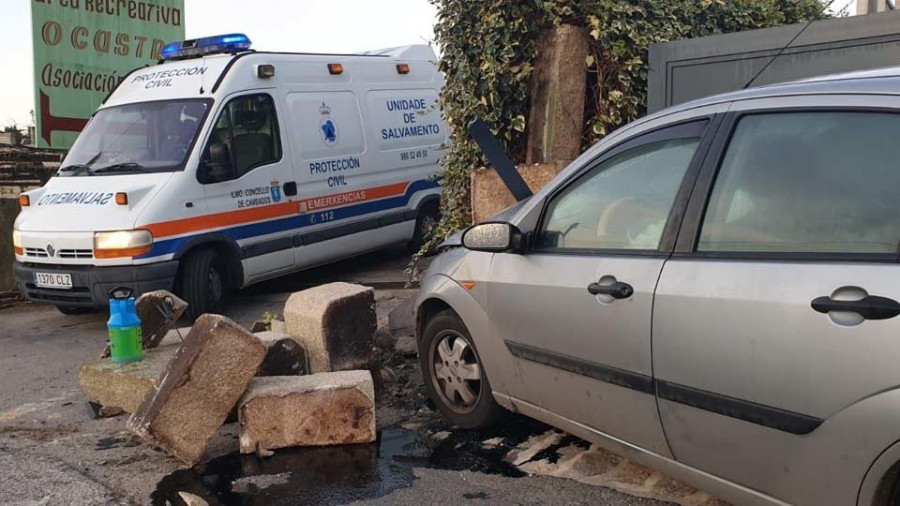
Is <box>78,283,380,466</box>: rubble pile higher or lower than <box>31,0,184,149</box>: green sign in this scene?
lower

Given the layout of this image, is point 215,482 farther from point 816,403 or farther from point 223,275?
point 223,275

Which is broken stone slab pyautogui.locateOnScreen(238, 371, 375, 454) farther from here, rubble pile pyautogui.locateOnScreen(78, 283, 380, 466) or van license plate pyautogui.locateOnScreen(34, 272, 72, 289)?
van license plate pyautogui.locateOnScreen(34, 272, 72, 289)

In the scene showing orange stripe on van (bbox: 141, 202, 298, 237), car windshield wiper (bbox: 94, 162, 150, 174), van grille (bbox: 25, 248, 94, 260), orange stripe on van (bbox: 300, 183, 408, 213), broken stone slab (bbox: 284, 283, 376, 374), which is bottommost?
broken stone slab (bbox: 284, 283, 376, 374)

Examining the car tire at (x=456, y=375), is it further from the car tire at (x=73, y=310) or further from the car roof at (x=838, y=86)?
the car tire at (x=73, y=310)

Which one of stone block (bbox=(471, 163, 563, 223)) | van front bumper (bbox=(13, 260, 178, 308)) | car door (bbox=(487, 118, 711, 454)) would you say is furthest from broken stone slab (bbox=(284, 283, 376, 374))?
van front bumper (bbox=(13, 260, 178, 308))

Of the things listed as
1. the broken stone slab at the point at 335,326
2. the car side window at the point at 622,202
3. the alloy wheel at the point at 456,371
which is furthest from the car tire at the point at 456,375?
the car side window at the point at 622,202

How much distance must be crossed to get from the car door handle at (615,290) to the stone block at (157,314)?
3351 mm

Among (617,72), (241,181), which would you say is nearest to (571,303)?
(617,72)

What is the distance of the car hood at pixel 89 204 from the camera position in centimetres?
709

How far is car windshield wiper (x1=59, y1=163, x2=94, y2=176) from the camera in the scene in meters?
7.76

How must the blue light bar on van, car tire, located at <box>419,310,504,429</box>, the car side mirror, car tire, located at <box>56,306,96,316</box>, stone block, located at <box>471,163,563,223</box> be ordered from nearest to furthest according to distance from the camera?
the car side mirror < car tire, located at <box>419,310,504,429</box> < stone block, located at <box>471,163,563,223</box> < car tire, located at <box>56,306,96,316</box> < the blue light bar on van

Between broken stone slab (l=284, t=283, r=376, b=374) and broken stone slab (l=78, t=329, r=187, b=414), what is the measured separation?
803 millimetres

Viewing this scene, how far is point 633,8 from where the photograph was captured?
260 inches

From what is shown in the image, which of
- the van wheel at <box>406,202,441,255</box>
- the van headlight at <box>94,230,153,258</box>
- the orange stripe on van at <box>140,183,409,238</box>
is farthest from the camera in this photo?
the van wheel at <box>406,202,441,255</box>
